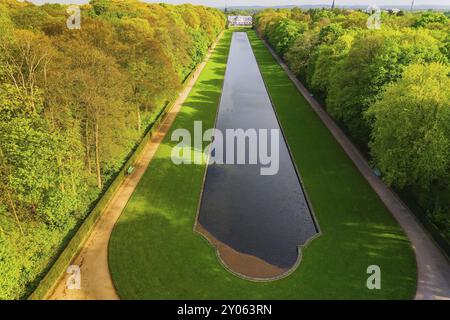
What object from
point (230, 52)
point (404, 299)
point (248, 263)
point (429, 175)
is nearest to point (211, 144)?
point (248, 263)

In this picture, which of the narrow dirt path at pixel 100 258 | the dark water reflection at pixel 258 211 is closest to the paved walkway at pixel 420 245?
the dark water reflection at pixel 258 211

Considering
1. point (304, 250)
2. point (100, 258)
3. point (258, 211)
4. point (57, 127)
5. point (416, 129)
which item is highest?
point (416, 129)

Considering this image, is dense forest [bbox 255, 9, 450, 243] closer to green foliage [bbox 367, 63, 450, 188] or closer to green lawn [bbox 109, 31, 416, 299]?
green foliage [bbox 367, 63, 450, 188]

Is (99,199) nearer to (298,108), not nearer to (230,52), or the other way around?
(298,108)

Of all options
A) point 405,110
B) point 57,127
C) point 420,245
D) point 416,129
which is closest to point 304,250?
point 420,245

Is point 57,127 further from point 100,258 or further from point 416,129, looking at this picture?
point 416,129

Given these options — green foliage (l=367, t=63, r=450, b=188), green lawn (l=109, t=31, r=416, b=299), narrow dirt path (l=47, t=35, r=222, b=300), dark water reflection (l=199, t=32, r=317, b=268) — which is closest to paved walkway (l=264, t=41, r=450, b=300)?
green lawn (l=109, t=31, r=416, b=299)

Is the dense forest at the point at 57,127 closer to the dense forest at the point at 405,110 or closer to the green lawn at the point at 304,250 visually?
the green lawn at the point at 304,250
